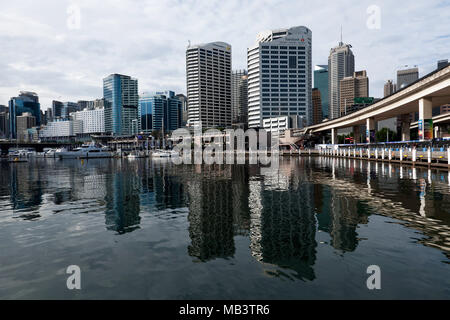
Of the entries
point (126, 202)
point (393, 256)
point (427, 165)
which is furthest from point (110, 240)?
point (427, 165)

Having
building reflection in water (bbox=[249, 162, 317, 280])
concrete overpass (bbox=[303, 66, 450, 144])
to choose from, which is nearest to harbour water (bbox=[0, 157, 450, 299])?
building reflection in water (bbox=[249, 162, 317, 280])

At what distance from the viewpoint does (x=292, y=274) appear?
9484mm

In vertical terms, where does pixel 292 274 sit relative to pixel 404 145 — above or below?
below

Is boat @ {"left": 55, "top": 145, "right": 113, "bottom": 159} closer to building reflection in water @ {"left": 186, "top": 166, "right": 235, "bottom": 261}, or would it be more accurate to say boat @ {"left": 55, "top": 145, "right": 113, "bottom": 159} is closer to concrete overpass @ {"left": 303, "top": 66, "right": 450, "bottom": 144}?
concrete overpass @ {"left": 303, "top": 66, "right": 450, "bottom": 144}

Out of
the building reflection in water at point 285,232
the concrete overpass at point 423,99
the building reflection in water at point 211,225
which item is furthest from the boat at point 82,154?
the building reflection in water at point 285,232

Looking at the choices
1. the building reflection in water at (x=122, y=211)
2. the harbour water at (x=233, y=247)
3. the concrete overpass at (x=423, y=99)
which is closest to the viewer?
the harbour water at (x=233, y=247)

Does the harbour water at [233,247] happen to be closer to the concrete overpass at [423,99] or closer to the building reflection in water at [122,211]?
the building reflection in water at [122,211]

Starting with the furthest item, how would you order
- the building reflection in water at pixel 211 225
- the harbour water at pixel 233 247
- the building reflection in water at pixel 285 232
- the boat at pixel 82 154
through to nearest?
the boat at pixel 82 154, the building reflection in water at pixel 211 225, the building reflection in water at pixel 285 232, the harbour water at pixel 233 247

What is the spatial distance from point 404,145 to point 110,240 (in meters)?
57.2

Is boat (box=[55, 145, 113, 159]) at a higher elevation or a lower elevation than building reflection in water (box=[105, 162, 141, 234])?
higher

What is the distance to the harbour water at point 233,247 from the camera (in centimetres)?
868

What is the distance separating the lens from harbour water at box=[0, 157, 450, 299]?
8.68m

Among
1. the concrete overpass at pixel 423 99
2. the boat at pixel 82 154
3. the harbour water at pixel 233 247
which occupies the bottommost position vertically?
the harbour water at pixel 233 247

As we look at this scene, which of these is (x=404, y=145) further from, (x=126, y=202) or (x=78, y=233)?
(x=78, y=233)
